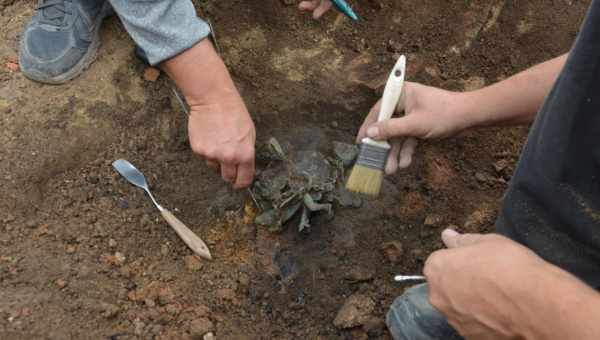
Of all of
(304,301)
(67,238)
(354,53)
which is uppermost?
(354,53)

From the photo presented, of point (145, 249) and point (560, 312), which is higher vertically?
point (560, 312)

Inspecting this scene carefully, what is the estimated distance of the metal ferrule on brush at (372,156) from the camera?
194cm

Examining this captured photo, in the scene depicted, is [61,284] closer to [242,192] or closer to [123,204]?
[123,204]

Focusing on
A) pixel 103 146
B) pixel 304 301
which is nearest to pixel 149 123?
pixel 103 146

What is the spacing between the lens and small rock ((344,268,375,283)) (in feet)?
6.99

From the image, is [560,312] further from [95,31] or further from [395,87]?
[95,31]

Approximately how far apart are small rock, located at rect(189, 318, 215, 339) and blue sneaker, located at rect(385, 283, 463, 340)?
622mm

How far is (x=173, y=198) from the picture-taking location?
7.53 ft

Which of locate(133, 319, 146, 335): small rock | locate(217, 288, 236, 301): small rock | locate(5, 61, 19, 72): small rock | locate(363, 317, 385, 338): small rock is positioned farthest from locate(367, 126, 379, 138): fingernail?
locate(5, 61, 19, 72): small rock

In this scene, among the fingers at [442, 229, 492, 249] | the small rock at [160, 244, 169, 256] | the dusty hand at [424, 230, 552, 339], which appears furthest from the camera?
the small rock at [160, 244, 169, 256]

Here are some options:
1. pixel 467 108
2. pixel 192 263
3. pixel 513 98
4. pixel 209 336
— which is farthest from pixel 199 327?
pixel 513 98

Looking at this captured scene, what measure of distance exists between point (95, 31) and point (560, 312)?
2.21 metres

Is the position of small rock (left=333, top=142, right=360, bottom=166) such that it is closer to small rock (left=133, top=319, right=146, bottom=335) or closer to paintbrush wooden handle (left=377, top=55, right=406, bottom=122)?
paintbrush wooden handle (left=377, top=55, right=406, bottom=122)

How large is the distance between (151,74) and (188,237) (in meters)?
0.82
